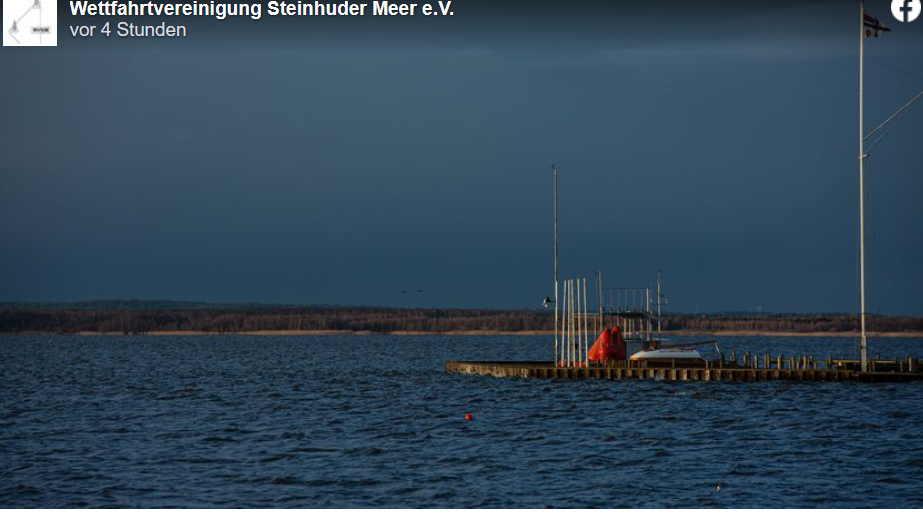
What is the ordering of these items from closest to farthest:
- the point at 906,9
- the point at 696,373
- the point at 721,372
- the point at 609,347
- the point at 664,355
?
the point at 906,9 → the point at 721,372 → the point at 696,373 → the point at 609,347 → the point at 664,355

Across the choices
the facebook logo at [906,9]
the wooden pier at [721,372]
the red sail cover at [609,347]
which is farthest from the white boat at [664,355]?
the facebook logo at [906,9]

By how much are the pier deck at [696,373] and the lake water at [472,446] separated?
0.80 metres

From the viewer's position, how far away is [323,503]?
34219 mm

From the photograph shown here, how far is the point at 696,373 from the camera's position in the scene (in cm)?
7906

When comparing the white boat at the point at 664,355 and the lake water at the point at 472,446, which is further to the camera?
the white boat at the point at 664,355

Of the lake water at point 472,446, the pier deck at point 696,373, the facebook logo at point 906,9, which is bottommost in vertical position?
the lake water at point 472,446

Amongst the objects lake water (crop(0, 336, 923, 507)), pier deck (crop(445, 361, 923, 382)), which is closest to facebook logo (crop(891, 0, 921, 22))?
lake water (crop(0, 336, 923, 507))

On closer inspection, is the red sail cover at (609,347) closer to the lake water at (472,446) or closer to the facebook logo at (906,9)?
the lake water at (472,446)

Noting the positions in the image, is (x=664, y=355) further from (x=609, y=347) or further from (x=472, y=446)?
(x=472, y=446)

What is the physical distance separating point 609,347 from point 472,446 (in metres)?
36.6

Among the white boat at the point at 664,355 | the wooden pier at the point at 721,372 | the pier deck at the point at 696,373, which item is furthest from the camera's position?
the white boat at the point at 664,355

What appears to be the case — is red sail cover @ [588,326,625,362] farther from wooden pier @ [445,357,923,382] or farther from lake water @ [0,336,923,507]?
lake water @ [0,336,923,507]

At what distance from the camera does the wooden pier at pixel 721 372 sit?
72375mm

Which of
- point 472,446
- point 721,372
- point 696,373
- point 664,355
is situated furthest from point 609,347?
A: point 472,446
